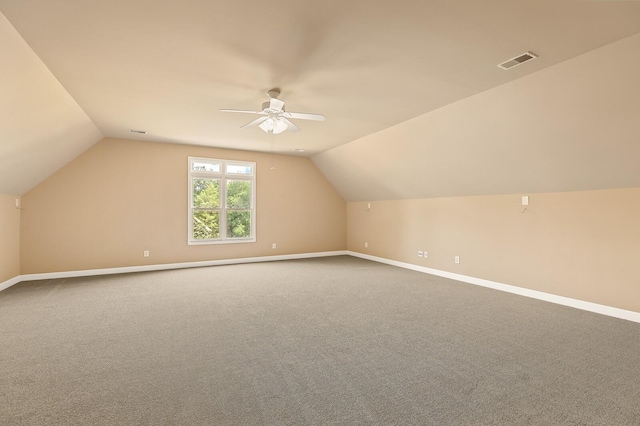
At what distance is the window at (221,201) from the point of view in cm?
694

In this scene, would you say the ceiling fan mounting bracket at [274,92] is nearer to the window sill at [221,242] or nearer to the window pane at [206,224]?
the window pane at [206,224]

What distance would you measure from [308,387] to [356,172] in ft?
18.1

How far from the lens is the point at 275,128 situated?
13.4ft

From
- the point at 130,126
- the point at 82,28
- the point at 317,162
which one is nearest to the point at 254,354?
the point at 82,28

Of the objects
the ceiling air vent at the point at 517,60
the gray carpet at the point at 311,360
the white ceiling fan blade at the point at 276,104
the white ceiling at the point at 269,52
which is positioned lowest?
the gray carpet at the point at 311,360

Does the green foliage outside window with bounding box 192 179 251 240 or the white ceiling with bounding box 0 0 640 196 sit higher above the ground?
the white ceiling with bounding box 0 0 640 196

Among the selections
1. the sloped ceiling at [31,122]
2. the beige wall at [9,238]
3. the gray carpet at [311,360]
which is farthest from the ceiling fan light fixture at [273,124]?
the beige wall at [9,238]

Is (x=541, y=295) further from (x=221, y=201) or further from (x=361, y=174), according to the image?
(x=221, y=201)

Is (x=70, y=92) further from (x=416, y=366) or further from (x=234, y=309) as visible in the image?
(x=416, y=366)

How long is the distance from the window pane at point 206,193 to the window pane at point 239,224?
1.47 feet

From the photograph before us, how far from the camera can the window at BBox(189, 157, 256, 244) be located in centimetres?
694

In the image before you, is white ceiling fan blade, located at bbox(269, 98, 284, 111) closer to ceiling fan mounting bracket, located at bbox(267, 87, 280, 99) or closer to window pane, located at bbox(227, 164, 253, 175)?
ceiling fan mounting bracket, located at bbox(267, 87, 280, 99)

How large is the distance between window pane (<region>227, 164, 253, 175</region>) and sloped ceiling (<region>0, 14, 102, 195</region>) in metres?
2.53

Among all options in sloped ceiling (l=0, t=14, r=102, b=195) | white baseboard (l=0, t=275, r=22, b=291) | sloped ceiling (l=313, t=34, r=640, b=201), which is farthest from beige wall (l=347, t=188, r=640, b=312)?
white baseboard (l=0, t=275, r=22, b=291)
